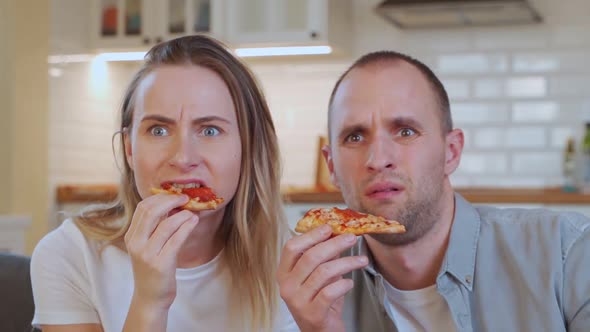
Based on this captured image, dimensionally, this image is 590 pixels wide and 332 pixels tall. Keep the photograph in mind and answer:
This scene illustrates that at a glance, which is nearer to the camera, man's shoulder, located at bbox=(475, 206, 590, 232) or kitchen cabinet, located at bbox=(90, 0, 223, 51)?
man's shoulder, located at bbox=(475, 206, 590, 232)

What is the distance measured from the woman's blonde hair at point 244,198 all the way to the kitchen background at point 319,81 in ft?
8.58

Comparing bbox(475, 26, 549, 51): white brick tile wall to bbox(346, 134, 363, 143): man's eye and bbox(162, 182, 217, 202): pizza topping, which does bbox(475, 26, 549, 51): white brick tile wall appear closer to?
bbox(346, 134, 363, 143): man's eye

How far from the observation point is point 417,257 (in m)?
1.80

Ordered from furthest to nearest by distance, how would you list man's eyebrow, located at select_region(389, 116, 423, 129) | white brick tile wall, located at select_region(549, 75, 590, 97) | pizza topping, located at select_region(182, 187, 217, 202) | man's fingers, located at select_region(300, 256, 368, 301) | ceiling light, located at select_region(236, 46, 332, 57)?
ceiling light, located at select_region(236, 46, 332, 57)
white brick tile wall, located at select_region(549, 75, 590, 97)
man's eyebrow, located at select_region(389, 116, 423, 129)
pizza topping, located at select_region(182, 187, 217, 202)
man's fingers, located at select_region(300, 256, 368, 301)

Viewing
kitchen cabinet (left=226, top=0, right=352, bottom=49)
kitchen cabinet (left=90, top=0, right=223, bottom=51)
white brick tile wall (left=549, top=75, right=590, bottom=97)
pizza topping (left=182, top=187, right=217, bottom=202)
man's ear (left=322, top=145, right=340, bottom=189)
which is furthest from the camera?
kitchen cabinet (left=90, top=0, right=223, bottom=51)

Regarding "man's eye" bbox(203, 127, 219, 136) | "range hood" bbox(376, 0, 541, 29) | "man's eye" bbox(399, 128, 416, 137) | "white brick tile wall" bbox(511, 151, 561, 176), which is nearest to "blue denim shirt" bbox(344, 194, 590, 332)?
"man's eye" bbox(399, 128, 416, 137)

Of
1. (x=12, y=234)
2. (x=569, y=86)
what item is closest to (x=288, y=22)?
(x=569, y=86)

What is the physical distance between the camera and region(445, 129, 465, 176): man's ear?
1.88 metres

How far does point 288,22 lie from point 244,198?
9.40 ft

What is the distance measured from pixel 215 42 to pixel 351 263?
0.65 m

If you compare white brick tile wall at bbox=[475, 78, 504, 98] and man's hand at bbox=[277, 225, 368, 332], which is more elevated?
white brick tile wall at bbox=[475, 78, 504, 98]

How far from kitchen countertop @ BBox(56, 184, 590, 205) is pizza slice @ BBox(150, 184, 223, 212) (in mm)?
1884

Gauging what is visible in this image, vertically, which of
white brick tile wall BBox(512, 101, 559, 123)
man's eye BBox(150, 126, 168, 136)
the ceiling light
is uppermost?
the ceiling light

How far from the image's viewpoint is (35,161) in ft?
14.7
